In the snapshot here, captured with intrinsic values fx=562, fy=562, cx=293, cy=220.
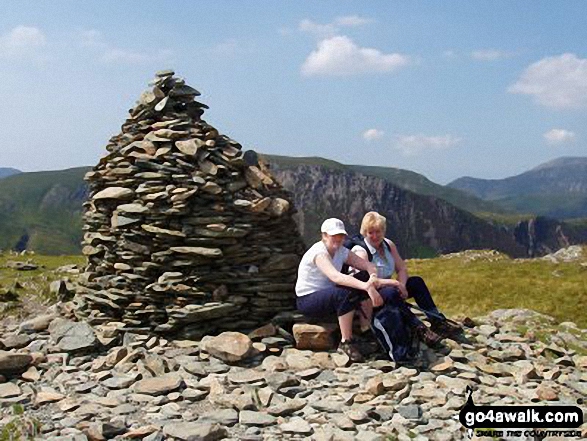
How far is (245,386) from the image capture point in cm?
964

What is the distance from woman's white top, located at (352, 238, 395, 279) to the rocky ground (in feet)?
5.77

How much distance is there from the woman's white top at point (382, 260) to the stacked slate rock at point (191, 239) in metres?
1.85

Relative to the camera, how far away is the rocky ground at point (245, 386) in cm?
811

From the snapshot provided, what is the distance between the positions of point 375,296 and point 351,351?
1.21 metres

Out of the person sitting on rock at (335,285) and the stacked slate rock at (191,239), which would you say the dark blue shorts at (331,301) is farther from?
the stacked slate rock at (191,239)

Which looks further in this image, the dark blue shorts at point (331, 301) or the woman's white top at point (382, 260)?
the woman's white top at point (382, 260)

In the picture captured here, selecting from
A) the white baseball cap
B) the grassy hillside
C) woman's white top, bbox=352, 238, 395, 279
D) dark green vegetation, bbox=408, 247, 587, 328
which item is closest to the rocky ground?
woman's white top, bbox=352, 238, 395, 279

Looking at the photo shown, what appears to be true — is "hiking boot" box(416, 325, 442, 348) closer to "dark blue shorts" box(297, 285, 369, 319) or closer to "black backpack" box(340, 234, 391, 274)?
"dark blue shorts" box(297, 285, 369, 319)

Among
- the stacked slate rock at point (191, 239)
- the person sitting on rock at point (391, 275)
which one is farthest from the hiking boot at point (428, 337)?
the stacked slate rock at point (191, 239)

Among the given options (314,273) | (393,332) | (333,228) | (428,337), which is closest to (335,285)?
(314,273)

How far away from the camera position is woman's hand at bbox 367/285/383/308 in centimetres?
1023

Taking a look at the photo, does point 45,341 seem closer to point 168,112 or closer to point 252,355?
point 252,355

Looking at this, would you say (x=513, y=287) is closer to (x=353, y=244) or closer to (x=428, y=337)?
(x=428, y=337)

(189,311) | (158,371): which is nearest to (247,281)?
(189,311)
